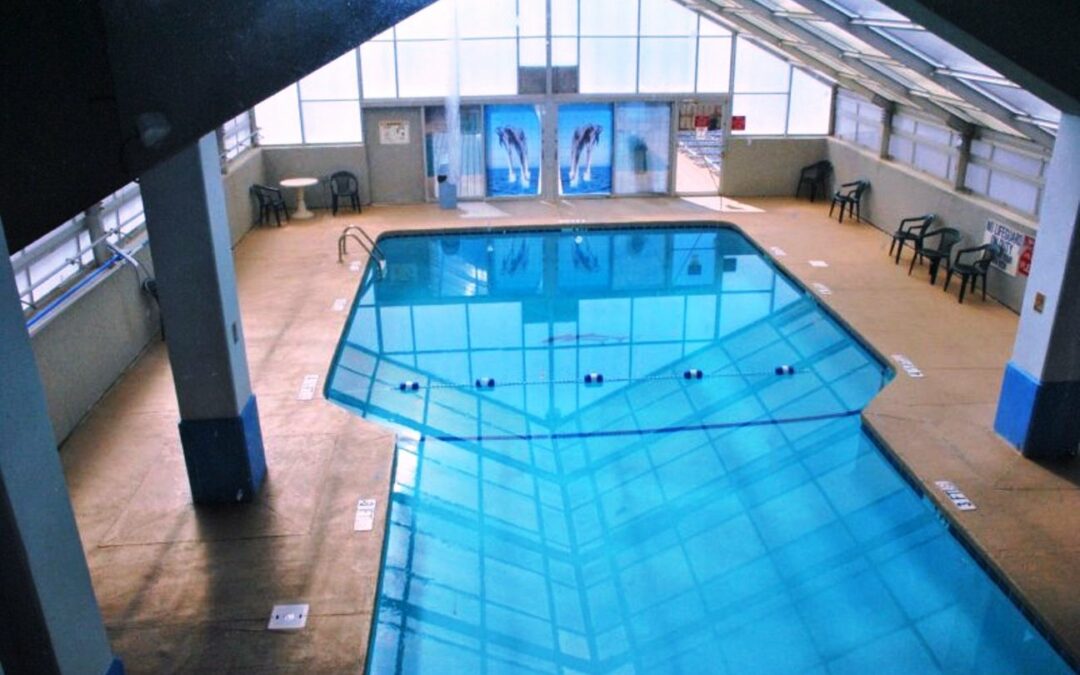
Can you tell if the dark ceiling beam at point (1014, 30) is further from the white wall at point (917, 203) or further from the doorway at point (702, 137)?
the doorway at point (702, 137)

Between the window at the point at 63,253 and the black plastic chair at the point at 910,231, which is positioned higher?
the window at the point at 63,253

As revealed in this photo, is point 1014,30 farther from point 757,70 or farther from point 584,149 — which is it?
point 584,149

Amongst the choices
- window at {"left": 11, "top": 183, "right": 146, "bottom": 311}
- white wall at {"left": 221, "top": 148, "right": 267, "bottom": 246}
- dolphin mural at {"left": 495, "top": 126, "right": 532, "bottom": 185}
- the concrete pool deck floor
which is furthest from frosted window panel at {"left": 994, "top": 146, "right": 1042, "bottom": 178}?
white wall at {"left": 221, "top": 148, "right": 267, "bottom": 246}

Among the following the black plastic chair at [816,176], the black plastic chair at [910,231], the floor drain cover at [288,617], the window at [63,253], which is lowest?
the floor drain cover at [288,617]

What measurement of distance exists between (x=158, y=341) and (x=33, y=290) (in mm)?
2229

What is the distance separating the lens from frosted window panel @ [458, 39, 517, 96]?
15.5 metres

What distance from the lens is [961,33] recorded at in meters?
5.08

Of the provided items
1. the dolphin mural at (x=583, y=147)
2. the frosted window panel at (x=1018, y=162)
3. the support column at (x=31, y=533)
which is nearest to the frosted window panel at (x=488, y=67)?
the dolphin mural at (x=583, y=147)

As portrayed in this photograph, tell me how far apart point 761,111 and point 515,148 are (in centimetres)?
481

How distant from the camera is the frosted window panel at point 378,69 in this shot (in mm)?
15383

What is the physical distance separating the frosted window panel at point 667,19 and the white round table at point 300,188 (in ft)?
21.9

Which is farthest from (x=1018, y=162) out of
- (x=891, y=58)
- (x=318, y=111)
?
(x=318, y=111)

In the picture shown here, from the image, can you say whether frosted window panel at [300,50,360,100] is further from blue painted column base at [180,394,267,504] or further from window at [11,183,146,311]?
blue painted column base at [180,394,267,504]

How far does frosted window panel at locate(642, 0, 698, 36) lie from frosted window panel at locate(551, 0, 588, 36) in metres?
1.25
